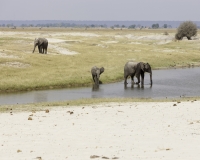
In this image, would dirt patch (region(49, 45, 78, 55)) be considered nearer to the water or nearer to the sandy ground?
the water

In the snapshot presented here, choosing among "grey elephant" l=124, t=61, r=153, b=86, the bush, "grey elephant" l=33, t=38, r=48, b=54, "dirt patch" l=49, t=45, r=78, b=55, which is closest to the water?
"grey elephant" l=124, t=61, r=153, b=86

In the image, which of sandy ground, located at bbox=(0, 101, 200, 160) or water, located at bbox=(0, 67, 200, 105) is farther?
water, located at bbox=(0, 67, 200, 105)

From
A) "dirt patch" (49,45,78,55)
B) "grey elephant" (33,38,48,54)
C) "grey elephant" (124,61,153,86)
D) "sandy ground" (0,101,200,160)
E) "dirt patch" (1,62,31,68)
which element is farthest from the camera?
"dirt patch" (49,45,78,55)

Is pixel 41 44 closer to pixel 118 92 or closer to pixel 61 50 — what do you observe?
pixel 61 50

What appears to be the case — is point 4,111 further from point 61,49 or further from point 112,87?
point 61,49

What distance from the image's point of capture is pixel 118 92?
3631 centimetres

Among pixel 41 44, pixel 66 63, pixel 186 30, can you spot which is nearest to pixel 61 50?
pixel 41 44

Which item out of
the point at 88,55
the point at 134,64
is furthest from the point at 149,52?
the point at 134,64

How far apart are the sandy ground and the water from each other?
9379 mm

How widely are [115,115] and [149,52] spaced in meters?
48.3

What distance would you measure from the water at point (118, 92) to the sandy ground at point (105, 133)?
9379 millimetres

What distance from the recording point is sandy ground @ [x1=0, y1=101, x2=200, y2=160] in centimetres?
1475

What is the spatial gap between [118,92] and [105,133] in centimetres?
1865

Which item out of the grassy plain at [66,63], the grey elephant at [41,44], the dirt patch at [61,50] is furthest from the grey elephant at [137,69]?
the dirt patch at [61,50]
